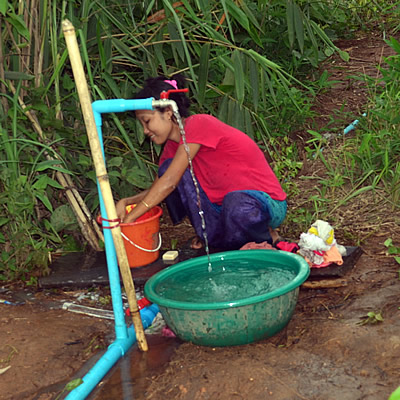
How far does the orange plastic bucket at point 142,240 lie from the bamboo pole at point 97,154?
2.41ft

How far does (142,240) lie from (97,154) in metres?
1.03

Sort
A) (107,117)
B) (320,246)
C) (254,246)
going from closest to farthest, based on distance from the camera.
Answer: (320,246), (254,246), (107,117)

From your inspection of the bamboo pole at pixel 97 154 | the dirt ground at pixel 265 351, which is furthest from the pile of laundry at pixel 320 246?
the bamboo pole at pixel 97 154

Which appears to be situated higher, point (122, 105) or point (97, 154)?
point (122, 105)

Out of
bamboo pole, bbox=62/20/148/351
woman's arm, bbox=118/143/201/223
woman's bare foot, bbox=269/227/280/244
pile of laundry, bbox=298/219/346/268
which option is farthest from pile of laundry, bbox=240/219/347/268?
bamboo pole, bbox=62/20/148/351

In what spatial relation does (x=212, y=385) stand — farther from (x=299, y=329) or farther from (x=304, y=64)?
(x=304, y=64)

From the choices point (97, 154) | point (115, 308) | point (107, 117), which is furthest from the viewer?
point (107, 117)

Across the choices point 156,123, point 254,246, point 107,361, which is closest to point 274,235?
point 254,246

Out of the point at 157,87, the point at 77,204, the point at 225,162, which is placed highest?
the point at 157,87

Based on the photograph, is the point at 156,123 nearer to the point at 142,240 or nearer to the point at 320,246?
the point at 142,240

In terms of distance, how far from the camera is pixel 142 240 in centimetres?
302

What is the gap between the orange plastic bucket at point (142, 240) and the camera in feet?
9.79

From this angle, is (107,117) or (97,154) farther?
(107,117)

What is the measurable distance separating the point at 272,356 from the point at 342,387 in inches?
11.8
